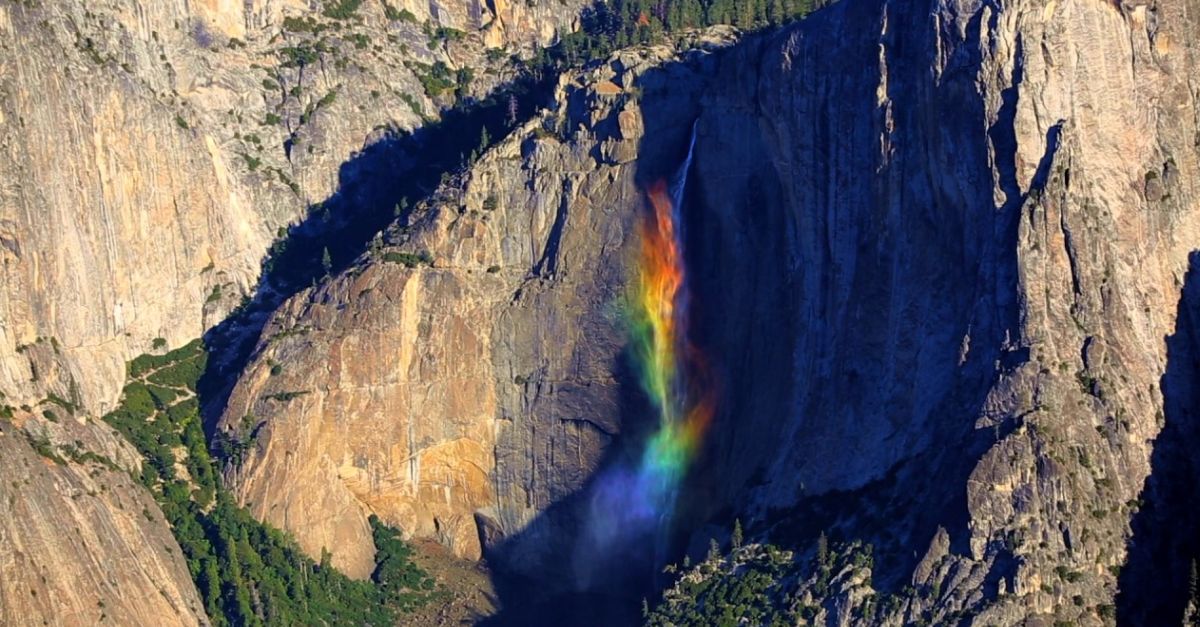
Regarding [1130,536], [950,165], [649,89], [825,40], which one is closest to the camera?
[1130,536]

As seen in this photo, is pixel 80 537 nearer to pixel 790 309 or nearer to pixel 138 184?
pixel 138 184

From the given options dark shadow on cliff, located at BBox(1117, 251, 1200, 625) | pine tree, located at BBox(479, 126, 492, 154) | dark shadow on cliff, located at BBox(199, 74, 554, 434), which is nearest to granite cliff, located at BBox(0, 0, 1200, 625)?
dark shadow on cliff, located at BBox(1117, 251, 1200, 625)

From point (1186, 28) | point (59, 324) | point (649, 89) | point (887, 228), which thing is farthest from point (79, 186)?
point (1186, 28)

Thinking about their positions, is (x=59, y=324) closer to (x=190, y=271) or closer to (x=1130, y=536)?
(x=190, y=271)

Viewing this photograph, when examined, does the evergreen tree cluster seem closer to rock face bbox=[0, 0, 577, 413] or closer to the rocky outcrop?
rock face bbox=[0, 0, 577, 413]

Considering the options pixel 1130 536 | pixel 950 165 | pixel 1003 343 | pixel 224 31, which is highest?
pixel 224 31

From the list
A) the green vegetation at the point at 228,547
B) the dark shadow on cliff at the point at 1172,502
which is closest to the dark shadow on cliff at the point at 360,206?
the green vegetation at the point at 228,547

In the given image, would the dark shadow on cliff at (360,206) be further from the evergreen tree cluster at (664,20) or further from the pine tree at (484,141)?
the evergreen tree cluster at (664,20)
